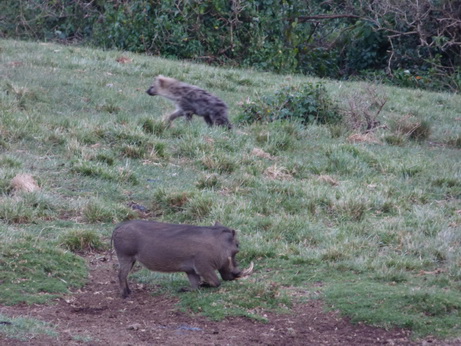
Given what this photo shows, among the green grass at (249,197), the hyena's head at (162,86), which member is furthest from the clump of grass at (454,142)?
the hyena's head at (162,86)

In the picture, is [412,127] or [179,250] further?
[412,127]

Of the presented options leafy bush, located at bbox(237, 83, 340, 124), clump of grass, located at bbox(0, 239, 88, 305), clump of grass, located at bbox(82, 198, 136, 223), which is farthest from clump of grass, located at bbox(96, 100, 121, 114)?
clump of grass, located at bbox(0, 239, 88, 305)

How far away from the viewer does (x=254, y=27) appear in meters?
20.0

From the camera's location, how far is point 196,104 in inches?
479

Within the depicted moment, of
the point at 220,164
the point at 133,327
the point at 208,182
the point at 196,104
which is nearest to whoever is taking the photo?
the point at 133,327

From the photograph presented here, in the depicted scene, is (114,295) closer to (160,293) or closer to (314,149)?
(160,293)

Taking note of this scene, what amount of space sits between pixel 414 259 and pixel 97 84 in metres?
8.25

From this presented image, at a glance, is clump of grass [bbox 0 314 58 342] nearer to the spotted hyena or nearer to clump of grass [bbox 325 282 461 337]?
clump of grass [bbox 325 282 461 337]

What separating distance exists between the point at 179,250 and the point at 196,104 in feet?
20.1

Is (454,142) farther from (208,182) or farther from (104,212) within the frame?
(104,212)

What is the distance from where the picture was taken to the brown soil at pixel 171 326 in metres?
5.50

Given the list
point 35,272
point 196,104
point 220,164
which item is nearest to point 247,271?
point 35,272

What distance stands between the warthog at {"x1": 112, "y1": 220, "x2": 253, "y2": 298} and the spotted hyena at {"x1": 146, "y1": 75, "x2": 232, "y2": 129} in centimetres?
518

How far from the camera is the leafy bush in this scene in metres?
12.7
